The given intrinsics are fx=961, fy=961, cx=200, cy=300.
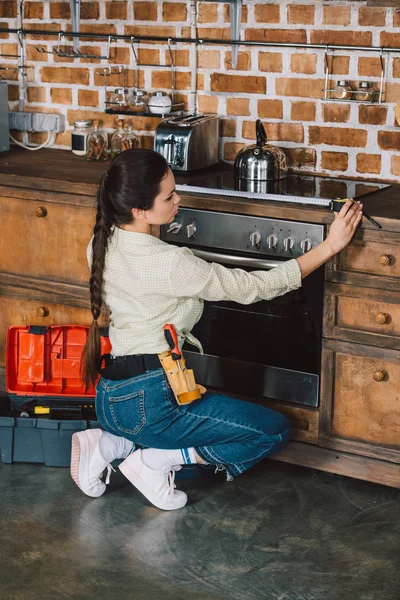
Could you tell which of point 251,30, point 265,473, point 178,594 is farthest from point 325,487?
point 251,30

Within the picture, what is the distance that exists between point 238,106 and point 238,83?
0.28 feet

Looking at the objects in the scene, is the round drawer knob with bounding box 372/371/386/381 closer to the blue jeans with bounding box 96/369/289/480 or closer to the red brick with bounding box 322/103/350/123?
the blue jeans with bounding box 96/369/289/480

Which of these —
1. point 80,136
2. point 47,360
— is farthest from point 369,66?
point 47,360

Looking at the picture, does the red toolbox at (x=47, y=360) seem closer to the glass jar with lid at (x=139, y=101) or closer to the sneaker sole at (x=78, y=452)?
the sneaker sole at (x=78, y=452)

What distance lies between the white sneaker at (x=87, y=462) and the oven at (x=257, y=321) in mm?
474

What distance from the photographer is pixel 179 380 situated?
284cm

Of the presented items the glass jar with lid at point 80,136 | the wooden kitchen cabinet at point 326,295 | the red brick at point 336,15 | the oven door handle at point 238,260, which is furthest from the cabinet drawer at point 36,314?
the red brick at point 336,15

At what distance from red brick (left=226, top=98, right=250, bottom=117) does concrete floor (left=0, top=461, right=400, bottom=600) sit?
1.34 m

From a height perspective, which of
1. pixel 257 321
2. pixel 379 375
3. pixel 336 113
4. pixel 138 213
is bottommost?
pixel 379 375

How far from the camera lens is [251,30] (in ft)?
11.7

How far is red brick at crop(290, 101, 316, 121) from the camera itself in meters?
3.52

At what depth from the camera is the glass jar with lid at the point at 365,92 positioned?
336cm

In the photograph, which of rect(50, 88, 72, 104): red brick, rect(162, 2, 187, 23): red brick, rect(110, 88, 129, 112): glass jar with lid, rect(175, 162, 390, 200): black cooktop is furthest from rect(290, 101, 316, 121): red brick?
rect(50, 88, 72, 104): red brick

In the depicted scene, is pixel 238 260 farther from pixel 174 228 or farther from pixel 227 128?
pixel 227 128
